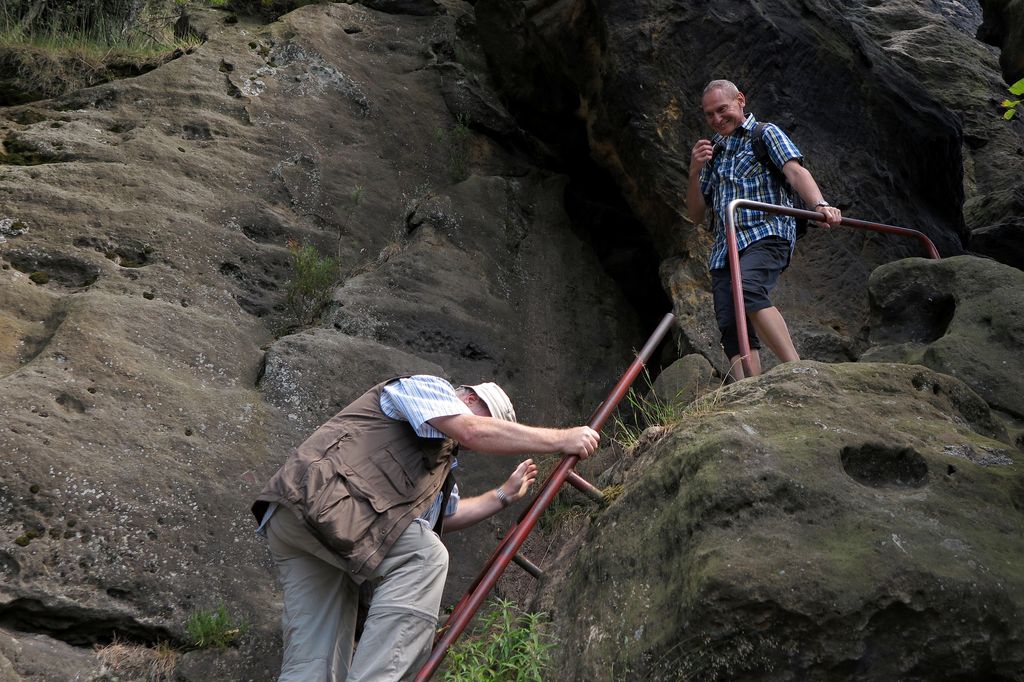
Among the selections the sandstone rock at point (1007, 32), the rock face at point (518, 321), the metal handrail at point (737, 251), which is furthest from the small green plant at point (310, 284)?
the sandstone rock at point (1007, 32)

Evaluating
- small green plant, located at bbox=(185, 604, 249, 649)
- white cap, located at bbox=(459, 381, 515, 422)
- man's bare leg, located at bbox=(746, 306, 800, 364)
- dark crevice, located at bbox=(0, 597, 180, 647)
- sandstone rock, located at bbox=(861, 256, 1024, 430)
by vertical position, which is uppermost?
sandstone rock, located at bbox=(861, 256, 1024, 430)

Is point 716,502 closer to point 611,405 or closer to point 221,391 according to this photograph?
point 611,405

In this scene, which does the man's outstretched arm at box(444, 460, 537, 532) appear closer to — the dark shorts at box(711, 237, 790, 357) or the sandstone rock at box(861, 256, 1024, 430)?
the dark shorts at box(711, 237, 790, 357)

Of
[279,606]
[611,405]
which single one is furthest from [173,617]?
[611,405]

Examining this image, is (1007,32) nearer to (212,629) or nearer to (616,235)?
(616,235)

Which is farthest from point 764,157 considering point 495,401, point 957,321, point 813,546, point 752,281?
point 813,546

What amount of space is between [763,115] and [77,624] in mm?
6219

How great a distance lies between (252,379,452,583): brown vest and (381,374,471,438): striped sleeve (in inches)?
2.5

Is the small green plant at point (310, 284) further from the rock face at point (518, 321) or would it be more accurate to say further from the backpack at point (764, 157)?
the backpack at point (764, 157)

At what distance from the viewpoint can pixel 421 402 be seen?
416cm

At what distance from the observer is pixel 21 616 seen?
186 inches

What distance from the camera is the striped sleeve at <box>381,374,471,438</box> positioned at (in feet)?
13.6

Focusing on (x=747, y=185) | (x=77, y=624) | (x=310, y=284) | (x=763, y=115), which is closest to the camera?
(x=77, y=624)

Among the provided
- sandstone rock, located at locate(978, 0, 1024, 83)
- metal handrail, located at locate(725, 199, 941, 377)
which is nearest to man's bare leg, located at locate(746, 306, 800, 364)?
metal handrail, located at locate(725, 199, 941, 377)
